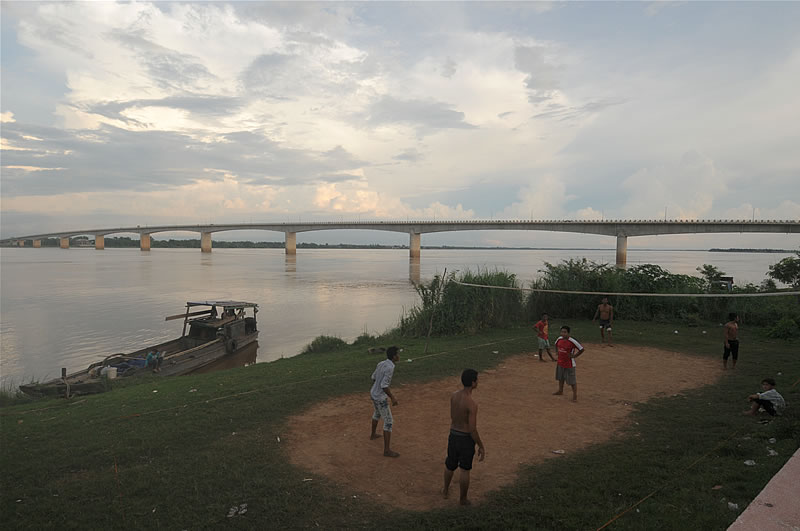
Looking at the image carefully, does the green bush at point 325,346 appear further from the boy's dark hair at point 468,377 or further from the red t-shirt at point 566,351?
the boy's dark hair at point 468,377

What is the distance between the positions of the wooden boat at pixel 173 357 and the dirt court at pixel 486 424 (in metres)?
7.59

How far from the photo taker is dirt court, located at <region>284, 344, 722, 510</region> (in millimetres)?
6242

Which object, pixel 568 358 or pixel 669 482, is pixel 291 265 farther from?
pixel 669 482

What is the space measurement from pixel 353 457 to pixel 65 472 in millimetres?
4047

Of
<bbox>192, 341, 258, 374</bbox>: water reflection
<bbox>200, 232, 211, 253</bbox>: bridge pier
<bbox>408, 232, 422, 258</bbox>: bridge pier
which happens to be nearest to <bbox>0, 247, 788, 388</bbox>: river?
<bbox>192, 341, 258, 374</bbox>: water reflection

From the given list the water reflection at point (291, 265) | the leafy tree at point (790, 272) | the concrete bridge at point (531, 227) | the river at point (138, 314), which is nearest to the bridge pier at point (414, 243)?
the concrete bridge at point (531, 227)

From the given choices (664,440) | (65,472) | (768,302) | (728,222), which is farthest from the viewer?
(728,222)

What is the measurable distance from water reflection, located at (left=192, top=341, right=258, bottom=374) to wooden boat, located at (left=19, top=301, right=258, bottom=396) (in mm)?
112

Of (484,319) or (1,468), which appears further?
(484,319)

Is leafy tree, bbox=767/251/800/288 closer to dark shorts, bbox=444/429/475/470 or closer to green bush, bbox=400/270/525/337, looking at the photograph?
green bush, bbox=400/270/525/337

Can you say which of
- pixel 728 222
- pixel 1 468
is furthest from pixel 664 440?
pixel 728 222

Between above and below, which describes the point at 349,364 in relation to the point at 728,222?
below

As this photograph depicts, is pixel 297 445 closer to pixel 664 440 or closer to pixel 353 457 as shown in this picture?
pixel 353 457

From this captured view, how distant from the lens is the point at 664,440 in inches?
280
